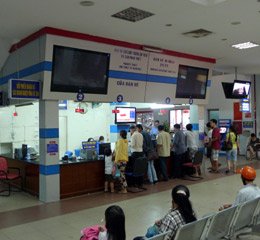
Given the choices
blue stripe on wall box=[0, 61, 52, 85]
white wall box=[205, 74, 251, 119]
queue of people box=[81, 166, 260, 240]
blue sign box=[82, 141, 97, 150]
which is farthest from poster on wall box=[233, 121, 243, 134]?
queue of people box=[81, 166, 260, 240]

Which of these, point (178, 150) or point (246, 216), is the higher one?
point (178, 150)

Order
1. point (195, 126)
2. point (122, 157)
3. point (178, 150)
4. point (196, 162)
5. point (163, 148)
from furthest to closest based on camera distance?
point (195, 126)
point (178, 150)
point (196, 162)
point (163, 148)
point (122, 157)

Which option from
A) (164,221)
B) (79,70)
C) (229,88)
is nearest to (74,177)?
(79,70)

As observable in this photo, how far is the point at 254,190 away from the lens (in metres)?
3.73

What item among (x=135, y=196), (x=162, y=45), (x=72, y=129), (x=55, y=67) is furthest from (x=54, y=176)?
(x=72, y=129)

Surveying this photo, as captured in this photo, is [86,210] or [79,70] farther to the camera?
[79,70]

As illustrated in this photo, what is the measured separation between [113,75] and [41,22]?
2.01 m

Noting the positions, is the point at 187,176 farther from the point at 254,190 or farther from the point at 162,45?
the point at 254,190

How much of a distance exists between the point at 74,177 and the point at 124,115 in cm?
365

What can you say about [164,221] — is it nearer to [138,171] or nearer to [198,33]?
[138,171]

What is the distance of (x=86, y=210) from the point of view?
5.78 meters

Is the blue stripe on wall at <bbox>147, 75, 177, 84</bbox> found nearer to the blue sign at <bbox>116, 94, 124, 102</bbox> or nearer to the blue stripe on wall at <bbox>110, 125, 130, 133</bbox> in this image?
the blue sign at <bbox>116, 94, 124, 102</bbox>

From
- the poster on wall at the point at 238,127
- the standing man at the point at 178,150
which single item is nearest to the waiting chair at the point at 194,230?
the standing man at the point at 178,150

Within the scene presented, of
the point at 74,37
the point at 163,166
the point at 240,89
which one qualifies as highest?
the point at 74,37
